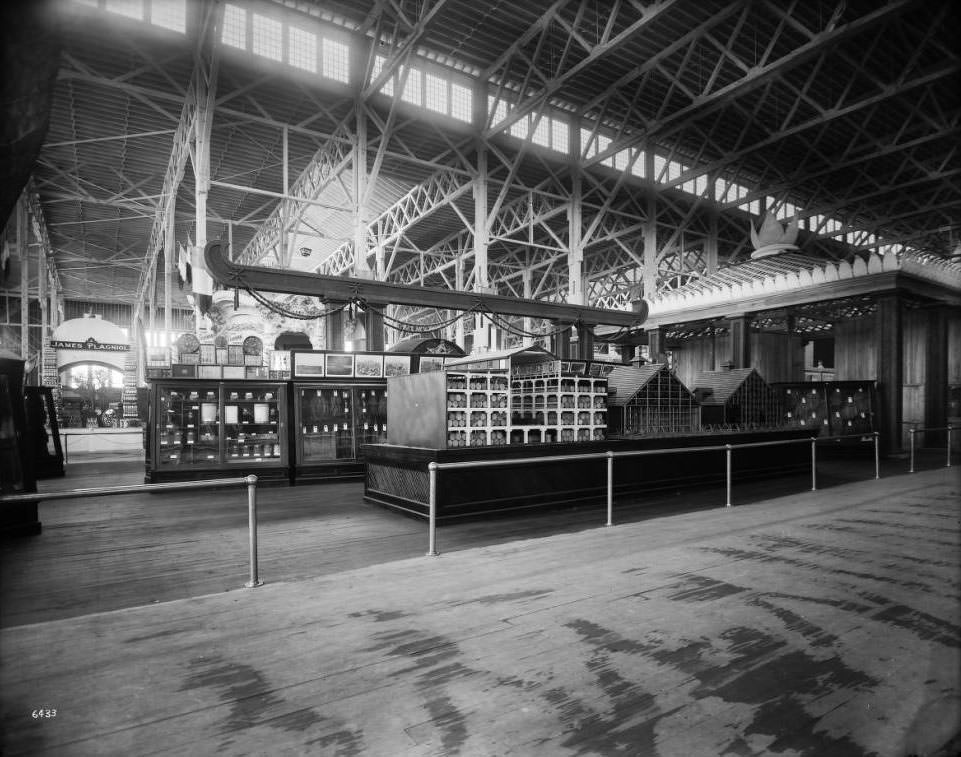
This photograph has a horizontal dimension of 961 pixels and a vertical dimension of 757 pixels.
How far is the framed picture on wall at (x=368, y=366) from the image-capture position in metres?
11.4

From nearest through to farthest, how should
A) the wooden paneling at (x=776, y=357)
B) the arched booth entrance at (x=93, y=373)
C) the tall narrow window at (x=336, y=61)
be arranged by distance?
1. the tall narrow window at (x=336, y=61)
2. the wooden paneling at (x=776, y=357)
3. the arched booth entrance at (x=93, y=373)

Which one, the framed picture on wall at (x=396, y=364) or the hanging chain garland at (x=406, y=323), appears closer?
the hanging chain garland at (x=406, y=323)

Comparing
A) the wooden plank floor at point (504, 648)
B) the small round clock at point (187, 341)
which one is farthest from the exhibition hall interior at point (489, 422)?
the small round clock at point (187, 341)

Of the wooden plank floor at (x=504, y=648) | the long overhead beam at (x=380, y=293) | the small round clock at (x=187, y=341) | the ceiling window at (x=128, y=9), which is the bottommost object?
the wooden plank floor at (x=504, y=648)

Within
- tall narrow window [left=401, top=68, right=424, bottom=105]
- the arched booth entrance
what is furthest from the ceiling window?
the arched booth entrance

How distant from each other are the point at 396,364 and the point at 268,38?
950cm

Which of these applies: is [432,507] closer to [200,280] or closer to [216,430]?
[216,430]

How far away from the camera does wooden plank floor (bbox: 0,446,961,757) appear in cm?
214

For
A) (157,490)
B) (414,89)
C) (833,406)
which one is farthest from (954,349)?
(157,490)

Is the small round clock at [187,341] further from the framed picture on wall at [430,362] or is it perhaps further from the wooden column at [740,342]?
the wooden column at [740,342]

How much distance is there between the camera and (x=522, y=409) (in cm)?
734

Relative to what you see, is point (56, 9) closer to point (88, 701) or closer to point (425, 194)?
point (88, 701)

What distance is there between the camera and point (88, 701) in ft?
7.80

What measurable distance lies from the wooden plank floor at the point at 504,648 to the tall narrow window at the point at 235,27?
43.4 feet
